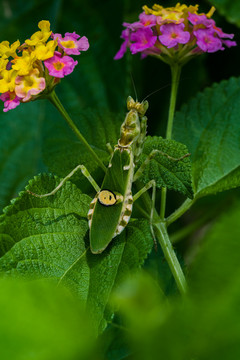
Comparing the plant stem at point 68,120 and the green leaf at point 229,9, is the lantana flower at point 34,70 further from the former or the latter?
the green leaf at point 229,9

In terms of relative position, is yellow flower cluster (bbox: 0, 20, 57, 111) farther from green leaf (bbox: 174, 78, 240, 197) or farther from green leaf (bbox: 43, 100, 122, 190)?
green leaf (bbox: 174, 78, 240, 197)

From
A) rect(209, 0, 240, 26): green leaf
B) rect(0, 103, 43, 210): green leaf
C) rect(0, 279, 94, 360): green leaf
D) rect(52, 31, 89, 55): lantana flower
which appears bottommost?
rect(0, 103, 43, 210): green leaf

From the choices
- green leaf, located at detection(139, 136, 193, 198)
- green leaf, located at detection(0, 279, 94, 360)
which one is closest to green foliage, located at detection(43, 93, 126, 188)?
green leaf, located at detection(139, 136, 193, 198)

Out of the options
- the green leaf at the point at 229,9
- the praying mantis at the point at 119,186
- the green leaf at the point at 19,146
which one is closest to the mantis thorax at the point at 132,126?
the praying mantis at the point at 119,186

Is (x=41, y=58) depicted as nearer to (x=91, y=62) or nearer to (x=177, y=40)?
(x=177, y=40)

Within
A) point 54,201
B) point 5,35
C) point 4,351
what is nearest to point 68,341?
point 4,351

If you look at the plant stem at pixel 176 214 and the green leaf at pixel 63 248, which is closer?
the green leaf at pixel 63 248
